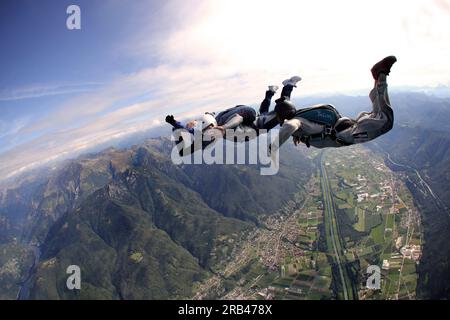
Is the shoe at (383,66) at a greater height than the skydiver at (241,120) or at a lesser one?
greater

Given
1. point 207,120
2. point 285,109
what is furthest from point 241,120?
point 285,109

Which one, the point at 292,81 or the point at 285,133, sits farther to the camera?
the point at 292,81

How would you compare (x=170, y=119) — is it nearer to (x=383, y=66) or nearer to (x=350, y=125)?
(x=350, y=125)

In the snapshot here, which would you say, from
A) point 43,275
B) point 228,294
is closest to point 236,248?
point 228,294

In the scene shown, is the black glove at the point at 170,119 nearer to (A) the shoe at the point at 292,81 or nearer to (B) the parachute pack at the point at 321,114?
(A) the shoe at the point at 292,81

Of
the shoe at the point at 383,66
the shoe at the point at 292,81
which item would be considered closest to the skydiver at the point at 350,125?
the shoe at the point at 383,66

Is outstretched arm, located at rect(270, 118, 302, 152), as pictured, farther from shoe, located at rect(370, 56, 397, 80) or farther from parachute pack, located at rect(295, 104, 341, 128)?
shoe, located at rect(370, 56, 397, 80)
